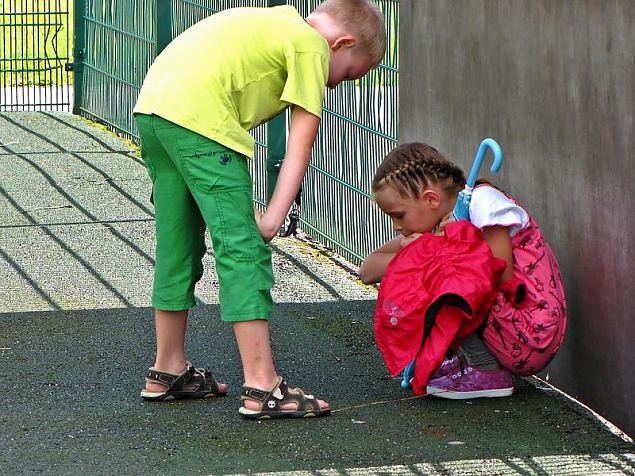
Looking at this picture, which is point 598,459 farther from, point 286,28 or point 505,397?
point 286,28

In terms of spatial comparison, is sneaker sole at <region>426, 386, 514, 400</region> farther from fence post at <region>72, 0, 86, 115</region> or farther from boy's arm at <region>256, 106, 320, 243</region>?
fence post at <region>72, 0, 86, 115</region>

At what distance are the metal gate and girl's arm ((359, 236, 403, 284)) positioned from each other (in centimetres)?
657

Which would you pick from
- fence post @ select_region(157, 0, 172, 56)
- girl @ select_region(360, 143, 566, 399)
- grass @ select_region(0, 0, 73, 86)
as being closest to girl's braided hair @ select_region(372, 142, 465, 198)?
girl @ select_region(360, 143, 566, 399)

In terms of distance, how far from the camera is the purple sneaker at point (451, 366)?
4.20 meters

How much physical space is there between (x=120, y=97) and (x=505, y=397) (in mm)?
6016

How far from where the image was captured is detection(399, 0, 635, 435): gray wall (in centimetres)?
372

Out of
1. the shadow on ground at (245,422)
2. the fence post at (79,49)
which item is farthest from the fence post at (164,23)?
the shadow on ground at (245,422)

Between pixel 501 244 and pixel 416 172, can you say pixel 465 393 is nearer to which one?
pixel 501 244

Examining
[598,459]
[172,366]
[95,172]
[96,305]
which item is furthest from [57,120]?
[598,459]

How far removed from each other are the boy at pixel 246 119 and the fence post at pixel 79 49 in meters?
6.72

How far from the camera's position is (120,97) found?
A: 968 centimetres

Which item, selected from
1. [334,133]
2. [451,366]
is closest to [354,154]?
[334,133]

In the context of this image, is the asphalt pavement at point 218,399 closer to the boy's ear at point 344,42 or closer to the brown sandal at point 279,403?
the brown sandal at point 279,403

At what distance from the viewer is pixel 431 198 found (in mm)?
4129
